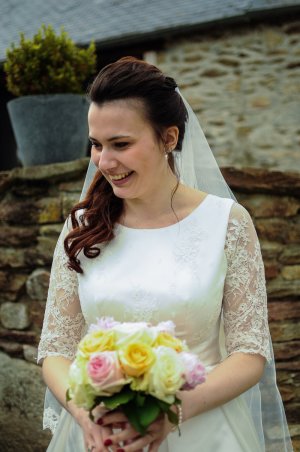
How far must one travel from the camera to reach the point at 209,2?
8258mm

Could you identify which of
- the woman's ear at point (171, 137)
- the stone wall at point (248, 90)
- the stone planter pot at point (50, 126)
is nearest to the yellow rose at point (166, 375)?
the woman's ear at point (171, 137)

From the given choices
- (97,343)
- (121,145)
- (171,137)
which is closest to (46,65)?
(171,137)

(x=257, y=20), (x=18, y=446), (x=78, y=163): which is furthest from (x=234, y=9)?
(x=18, y=446)

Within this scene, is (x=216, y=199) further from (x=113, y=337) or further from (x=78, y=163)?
(x=78, y=163)

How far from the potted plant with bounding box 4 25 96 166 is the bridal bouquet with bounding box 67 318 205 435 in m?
3.35

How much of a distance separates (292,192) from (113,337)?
252 centimetres

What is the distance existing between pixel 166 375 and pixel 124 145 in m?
0.86

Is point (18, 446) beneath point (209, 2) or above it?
beneath

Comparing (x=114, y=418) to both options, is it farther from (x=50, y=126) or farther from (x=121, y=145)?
(x=50, y=126)

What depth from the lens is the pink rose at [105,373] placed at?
1.65 m

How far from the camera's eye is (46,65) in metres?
4.84

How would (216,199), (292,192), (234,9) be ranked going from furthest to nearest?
(234,9) < (292,192) < (216,199)

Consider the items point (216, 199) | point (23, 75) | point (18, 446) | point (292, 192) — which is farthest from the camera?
point (23, 75)

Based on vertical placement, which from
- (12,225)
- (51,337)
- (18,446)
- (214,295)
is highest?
(214,295)
